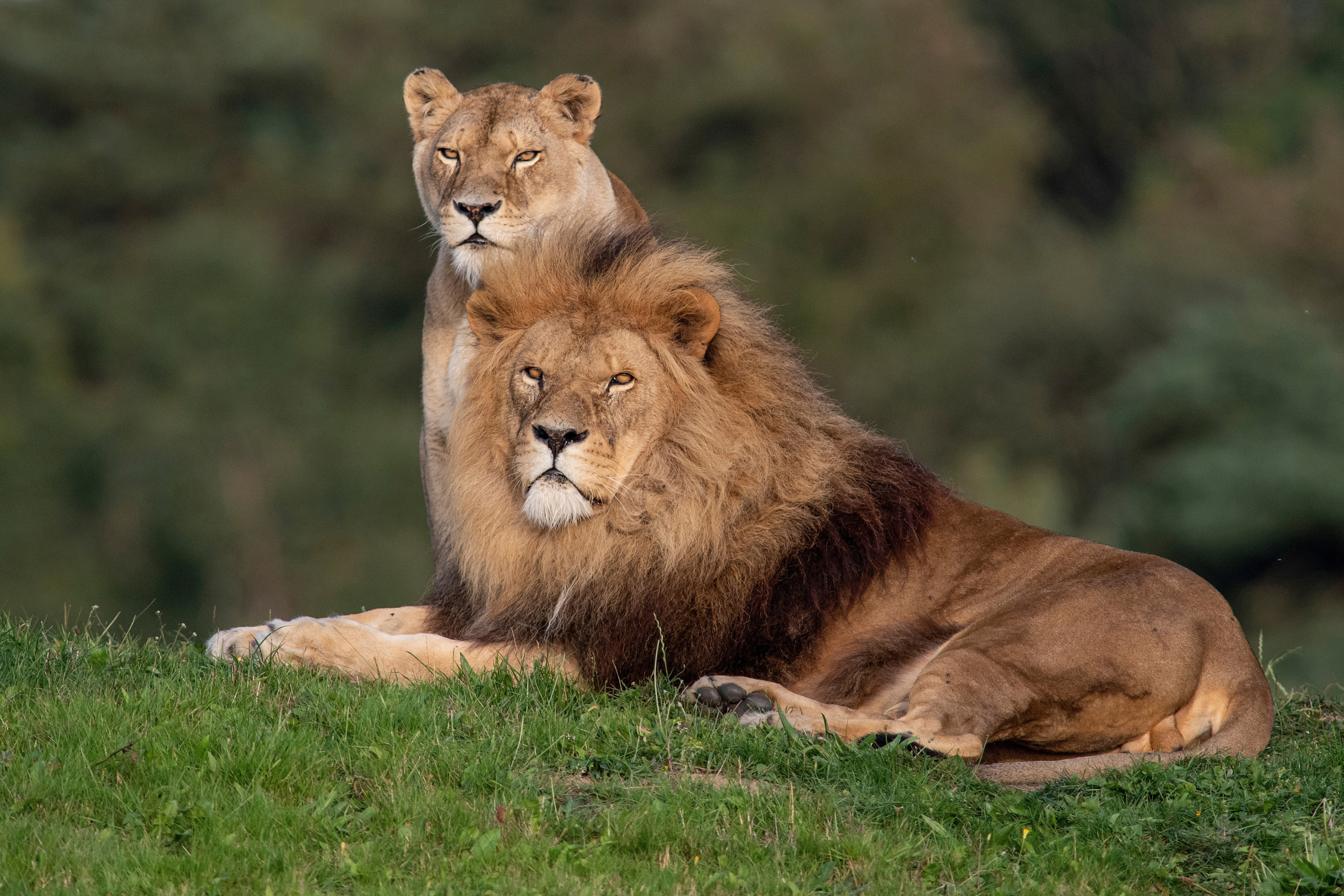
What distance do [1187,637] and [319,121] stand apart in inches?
1359

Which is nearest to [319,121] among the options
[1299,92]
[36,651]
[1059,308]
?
[1059,308]

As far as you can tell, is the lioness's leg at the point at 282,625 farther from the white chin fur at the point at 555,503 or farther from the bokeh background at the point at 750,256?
the bokeh background at the point at 750,256

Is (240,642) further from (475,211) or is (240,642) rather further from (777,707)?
(475,211)

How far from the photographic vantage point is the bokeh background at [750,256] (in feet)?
91.8

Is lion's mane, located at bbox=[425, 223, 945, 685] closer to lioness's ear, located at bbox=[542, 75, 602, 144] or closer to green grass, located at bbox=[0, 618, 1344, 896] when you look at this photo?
green grass, located at bbox=[0, 618, 1344, 896]

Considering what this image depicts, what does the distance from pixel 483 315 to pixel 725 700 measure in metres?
1.49

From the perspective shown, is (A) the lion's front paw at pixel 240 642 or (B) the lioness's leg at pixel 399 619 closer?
(A) the lion's front paw at pixel 240 642

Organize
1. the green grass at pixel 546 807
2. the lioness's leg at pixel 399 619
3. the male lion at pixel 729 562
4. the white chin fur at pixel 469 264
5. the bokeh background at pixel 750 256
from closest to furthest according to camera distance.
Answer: the green grass at pixel 546 807 < the male lion at pixel 729 562 < the lioness's leg at pixel 399 619 < the white chin fur at pixel 469 264 < the bokeh background at pixel 750 256

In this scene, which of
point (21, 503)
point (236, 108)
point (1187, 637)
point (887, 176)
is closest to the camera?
point (1187, 637)

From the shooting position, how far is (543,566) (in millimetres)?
5410

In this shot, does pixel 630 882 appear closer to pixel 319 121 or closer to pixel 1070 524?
pixel 1070 524

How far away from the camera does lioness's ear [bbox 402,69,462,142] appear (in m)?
Answer: 7.81

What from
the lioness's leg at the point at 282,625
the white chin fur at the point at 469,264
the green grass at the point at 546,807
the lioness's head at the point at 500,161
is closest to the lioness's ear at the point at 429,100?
the lioness's head at the point at 500,161

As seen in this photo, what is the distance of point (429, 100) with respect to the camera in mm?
7957
